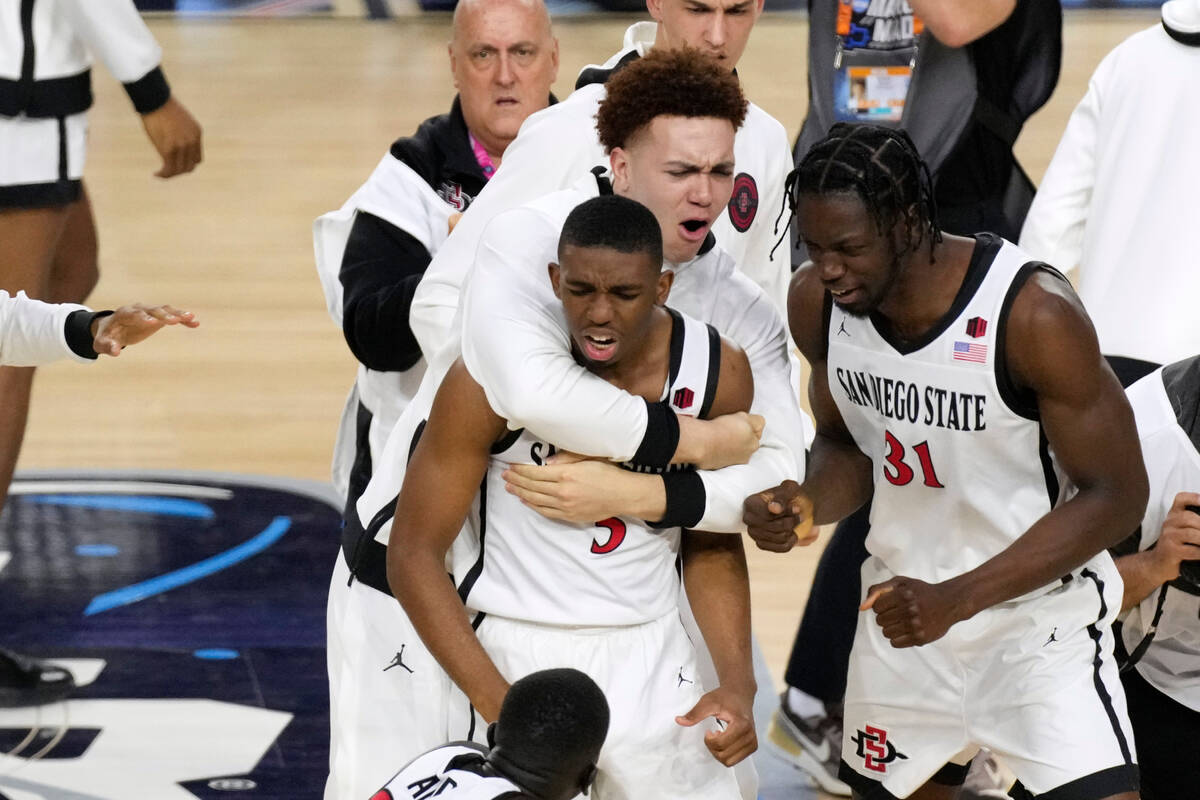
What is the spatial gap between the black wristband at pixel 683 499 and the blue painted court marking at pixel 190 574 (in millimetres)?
2702

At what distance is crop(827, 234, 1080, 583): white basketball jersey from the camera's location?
283 centimetres

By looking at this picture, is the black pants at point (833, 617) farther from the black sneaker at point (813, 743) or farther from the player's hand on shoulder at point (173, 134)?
the player's hand on shoulder at point (173, 134)

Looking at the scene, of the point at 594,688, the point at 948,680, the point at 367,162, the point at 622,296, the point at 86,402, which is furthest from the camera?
the point at 367,162

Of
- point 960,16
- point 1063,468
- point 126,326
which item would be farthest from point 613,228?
point 960,16

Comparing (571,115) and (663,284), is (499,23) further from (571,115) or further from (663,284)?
(663,284)

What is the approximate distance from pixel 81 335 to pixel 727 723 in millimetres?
1538

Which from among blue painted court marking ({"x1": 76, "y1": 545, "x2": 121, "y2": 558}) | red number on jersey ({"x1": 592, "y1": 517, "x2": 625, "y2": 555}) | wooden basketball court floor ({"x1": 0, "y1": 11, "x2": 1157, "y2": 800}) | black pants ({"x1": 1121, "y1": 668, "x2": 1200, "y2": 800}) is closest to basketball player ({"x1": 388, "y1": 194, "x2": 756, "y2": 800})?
red number on jersey ({"x1": 592, "y1": 517, "x2": 625, "y2": 555})

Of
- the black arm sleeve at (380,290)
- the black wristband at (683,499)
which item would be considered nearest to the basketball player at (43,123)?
the black arm sleeve at (380,290)

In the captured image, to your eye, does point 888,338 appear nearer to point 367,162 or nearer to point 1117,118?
point 1117,118

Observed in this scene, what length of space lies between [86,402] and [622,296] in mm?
4598

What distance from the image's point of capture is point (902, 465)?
3.01 metres

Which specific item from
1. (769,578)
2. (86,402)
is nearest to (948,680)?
(769,578)

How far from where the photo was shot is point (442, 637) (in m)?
2.67

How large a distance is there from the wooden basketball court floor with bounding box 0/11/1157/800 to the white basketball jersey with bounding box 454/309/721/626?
143cm
